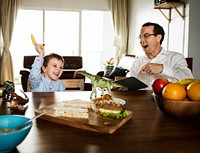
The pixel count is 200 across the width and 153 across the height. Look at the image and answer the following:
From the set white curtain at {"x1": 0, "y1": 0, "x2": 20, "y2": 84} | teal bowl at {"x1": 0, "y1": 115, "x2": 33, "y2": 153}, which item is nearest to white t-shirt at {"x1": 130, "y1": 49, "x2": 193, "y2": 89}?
teal bowl at {"x1": 0, "y1": 115, "x2": 33, "y2": 153}

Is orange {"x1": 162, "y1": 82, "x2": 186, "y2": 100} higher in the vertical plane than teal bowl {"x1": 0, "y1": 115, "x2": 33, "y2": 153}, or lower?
higher

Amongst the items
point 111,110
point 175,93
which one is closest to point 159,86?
point 175,93

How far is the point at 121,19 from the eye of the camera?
26.5ft

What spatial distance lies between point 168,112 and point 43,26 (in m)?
7.31

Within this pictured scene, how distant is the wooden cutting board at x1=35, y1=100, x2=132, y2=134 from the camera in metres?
0.99

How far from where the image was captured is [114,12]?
26.4 feet

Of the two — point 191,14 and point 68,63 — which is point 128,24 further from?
point 191,14

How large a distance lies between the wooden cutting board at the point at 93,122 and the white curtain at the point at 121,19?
23.2ft

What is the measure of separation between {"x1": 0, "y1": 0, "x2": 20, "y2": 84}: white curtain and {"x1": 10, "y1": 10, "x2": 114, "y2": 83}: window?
0.47m

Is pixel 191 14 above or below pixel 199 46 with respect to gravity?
above

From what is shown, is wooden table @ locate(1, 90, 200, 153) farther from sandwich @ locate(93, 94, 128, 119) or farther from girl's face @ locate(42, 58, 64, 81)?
girl's face @ locate(42, 58, 64, 81)

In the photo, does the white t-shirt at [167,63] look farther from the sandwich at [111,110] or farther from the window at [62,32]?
the window at [62,32]

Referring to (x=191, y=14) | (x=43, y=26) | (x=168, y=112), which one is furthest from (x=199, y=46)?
(x=43, y=26)

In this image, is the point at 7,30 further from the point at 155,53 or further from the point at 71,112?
the point at 71,112
